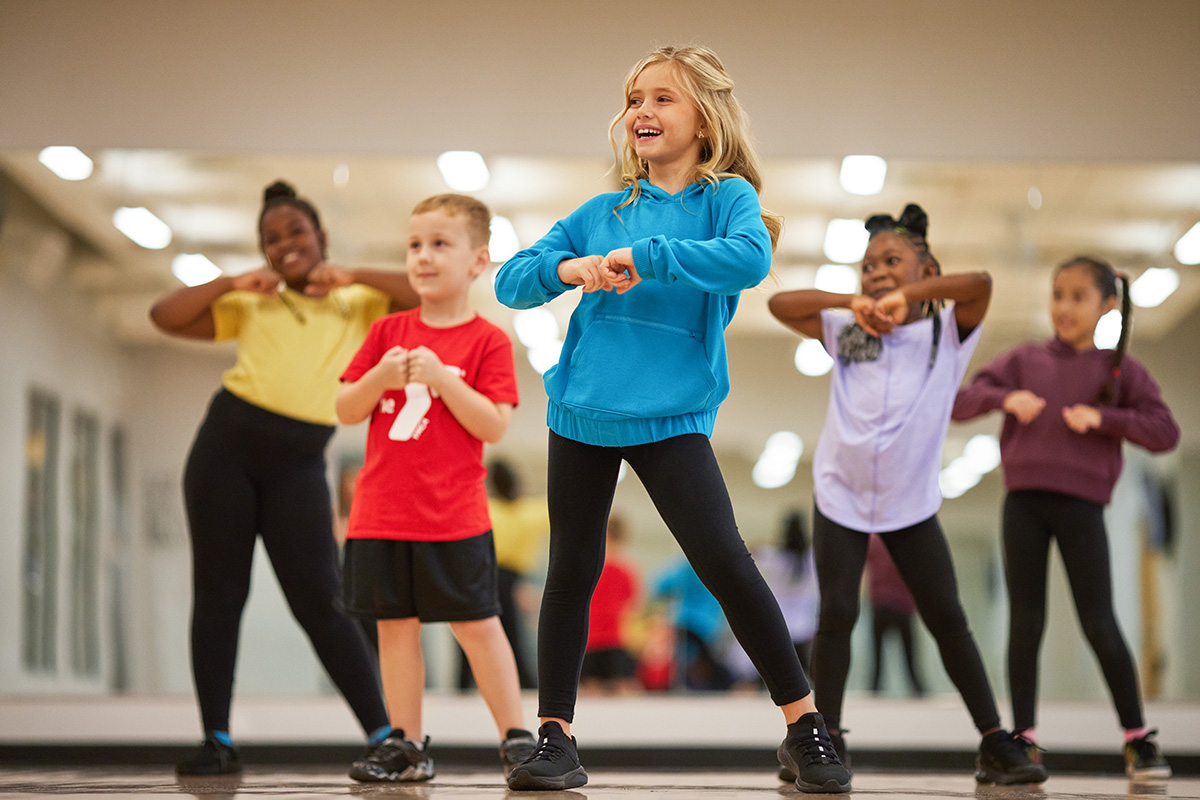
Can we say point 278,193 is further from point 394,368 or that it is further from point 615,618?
point 615,618

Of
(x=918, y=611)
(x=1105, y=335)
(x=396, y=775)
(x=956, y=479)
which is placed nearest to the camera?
(x=396, y=775)

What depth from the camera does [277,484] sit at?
2.80m

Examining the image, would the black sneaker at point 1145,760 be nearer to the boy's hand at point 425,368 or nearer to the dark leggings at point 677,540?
the dark leggings at point 677,540

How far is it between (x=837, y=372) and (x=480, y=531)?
1.00m

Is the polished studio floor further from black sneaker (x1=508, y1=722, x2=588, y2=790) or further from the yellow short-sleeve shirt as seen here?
the yellow short-sleeve shirt

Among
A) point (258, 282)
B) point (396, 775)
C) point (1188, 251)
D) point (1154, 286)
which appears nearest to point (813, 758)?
point (396, 775)

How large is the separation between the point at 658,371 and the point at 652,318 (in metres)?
0.10

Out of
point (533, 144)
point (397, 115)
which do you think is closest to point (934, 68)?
point (533, 144)

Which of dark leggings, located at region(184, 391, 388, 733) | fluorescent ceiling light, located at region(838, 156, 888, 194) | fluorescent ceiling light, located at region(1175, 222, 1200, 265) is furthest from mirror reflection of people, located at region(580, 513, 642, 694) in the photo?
fluorescent ceiling light, located at region(1175, 222, 1200, 265)

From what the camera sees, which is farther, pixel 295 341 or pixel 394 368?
pixel 295 341

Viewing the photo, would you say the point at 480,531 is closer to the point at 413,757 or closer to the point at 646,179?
the point at 413,757

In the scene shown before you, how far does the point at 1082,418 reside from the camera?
120 inches

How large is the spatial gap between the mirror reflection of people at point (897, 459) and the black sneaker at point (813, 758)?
0.53 meters

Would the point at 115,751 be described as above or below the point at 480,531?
below
